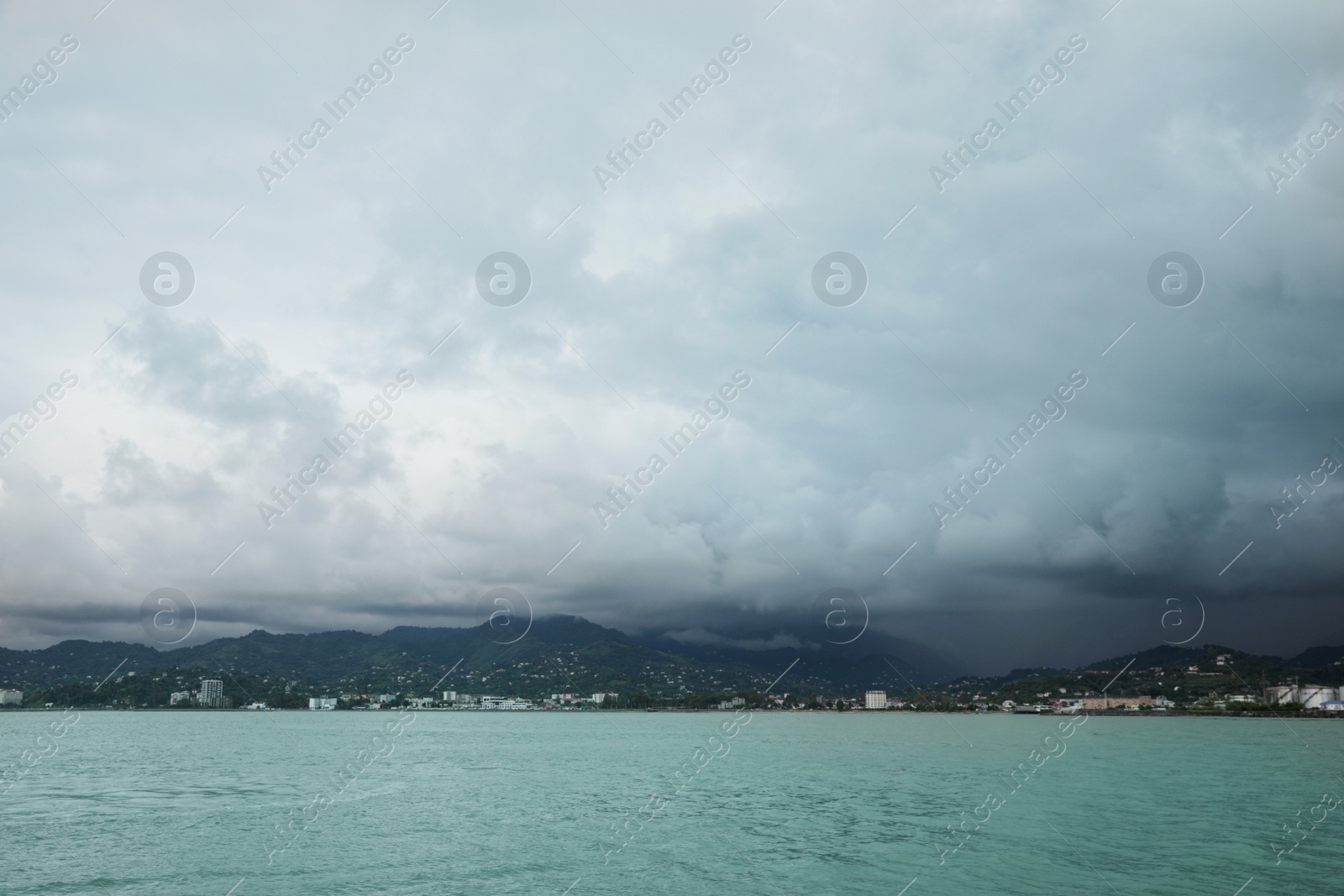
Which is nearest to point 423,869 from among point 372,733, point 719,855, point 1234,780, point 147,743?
point 719,855

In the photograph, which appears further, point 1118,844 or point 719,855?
point 1118,844

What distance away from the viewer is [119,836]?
114 feet

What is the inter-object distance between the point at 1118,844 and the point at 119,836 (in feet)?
136

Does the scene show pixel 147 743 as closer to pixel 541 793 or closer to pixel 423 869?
pixel 541 793

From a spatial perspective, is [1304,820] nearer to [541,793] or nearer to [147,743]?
[541,793]

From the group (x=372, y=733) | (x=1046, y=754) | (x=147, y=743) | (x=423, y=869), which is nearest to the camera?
(x=423, y=869)

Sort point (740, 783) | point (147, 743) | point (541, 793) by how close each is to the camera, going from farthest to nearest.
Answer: point (147, 743) → point (740, 783) → point (541, 793)

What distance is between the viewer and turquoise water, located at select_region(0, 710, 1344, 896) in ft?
90.9

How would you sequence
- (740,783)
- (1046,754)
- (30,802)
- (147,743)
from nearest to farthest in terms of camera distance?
(30,802) < (740,783) < (1046,754) < (147,743)

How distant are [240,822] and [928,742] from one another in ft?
305

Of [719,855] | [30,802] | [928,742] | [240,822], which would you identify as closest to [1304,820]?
[719,855]

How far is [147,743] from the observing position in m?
101

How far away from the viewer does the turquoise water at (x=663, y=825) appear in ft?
90.9

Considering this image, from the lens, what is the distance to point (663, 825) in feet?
128
